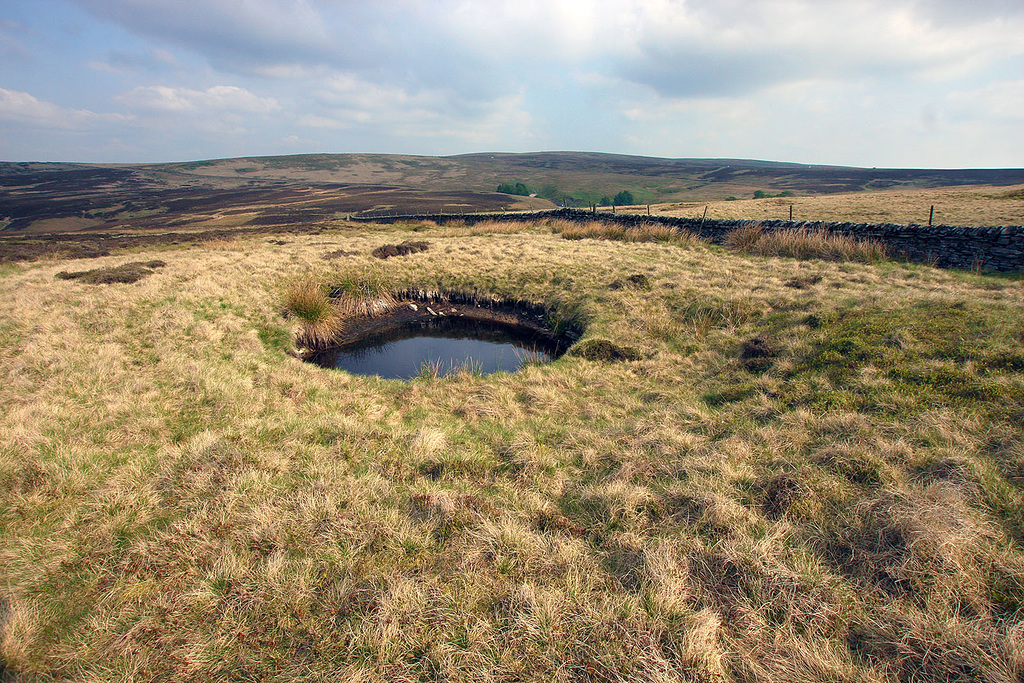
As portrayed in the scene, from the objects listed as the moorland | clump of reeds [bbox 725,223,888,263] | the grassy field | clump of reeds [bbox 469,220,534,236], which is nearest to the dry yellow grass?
clump of reeds [bbox 725,223,888,263]

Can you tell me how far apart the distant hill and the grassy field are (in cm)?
4947

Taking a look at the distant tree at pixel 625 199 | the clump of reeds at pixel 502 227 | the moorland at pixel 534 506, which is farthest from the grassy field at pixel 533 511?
the distant tree at pixel 625 199

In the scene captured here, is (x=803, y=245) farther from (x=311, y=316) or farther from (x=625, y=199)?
(x=625, y=199)

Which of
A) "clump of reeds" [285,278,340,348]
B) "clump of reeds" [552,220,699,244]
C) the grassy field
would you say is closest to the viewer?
the grassy field

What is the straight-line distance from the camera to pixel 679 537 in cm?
433

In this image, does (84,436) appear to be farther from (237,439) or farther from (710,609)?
(710,609)

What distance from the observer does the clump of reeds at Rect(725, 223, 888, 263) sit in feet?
57.5

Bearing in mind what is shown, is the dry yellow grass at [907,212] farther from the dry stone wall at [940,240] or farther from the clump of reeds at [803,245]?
the clump of reeds at [803,245]

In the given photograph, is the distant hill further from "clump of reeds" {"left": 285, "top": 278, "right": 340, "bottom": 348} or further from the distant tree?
"clump of reeds" {"left": 285, "top": 278, "right": 340, "bottom": 348}

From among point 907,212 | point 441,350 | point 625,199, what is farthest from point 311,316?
point 625,199

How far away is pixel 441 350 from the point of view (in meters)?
14.7

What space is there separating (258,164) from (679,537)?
750ft

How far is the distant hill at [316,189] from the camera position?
212ft

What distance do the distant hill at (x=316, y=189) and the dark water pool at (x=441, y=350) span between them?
4172 cm
